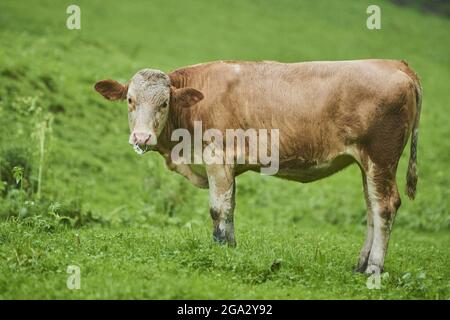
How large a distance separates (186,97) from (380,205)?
2.95 m

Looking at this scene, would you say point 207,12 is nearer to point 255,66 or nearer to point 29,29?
point 29,29

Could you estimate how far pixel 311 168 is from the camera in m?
9.73

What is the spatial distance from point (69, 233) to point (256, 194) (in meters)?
7.70

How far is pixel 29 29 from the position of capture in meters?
27.3

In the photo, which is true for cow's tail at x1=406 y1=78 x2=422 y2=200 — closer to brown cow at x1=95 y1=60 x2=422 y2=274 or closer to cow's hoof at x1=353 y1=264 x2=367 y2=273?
brown cow at x1=95 y1=60 x2=422 y2=274

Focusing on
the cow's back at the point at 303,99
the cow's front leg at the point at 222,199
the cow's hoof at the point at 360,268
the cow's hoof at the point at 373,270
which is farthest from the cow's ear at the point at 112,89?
the cow's hoof at the point at 373,270

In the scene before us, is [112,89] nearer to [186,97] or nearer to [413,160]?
[186,97]

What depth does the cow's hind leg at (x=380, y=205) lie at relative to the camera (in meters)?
9.28

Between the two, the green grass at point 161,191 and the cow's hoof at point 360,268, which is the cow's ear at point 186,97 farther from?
the cow's hoof at point 360,268

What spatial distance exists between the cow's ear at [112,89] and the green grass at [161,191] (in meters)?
1.75

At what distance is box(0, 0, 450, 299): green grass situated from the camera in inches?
335

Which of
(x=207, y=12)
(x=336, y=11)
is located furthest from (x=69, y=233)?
(x=336, y=11)

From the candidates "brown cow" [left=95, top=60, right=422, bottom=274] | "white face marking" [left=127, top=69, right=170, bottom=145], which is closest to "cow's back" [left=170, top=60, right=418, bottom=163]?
"brown cow" [left=95, top=60, right=422, bottom=274]

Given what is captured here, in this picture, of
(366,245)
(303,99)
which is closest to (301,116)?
(303,99)
